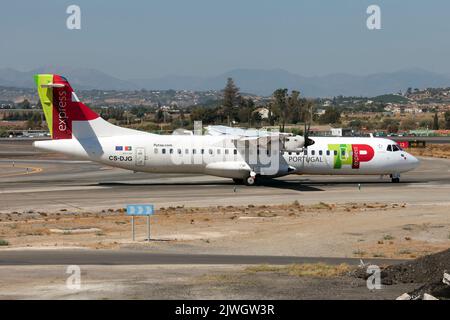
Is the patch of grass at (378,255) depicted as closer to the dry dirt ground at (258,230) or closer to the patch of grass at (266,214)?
the dry dirt ground at (258,230)

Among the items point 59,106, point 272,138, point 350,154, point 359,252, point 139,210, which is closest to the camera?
point 359,252

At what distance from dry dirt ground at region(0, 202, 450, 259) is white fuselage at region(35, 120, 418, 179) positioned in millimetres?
9513

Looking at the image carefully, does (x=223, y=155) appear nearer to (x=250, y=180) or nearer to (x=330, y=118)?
(x=250, y=180)

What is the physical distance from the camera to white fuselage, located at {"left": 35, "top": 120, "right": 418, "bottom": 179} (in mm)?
49000

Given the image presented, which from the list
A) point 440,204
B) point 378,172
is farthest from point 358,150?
point 440,204

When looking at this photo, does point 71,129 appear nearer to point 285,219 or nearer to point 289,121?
point 285,219

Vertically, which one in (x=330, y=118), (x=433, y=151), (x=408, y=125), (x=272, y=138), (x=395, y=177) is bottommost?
(x=395, y=177)

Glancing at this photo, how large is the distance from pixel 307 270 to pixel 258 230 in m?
11.2

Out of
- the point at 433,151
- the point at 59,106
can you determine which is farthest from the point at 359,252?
the point at 433,151

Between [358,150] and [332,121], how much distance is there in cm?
12797

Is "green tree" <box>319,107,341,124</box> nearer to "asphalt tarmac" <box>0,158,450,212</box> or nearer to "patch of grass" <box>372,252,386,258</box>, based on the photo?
"asphalt tarmac" <box>0,158,450,212</box>

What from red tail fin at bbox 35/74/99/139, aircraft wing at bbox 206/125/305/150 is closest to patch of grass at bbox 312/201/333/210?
aircraft wing at bbox 206/125/305/150

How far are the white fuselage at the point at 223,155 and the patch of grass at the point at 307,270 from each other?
26696mm

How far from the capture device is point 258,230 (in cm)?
3391
